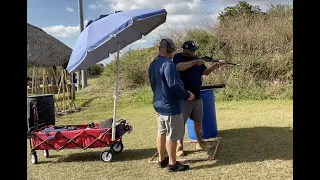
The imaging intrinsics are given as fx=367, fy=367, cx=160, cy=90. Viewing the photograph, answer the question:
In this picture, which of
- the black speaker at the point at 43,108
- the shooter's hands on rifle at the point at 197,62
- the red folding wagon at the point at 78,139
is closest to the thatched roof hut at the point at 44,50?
the black speaker at the point at 43,108

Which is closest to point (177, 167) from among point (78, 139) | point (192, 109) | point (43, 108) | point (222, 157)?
point (222, 157)

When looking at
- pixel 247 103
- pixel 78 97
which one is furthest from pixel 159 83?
pixel 78 97

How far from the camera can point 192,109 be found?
5.77 metres

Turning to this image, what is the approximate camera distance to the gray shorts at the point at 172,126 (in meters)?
4.79

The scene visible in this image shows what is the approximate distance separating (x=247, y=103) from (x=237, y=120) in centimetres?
303

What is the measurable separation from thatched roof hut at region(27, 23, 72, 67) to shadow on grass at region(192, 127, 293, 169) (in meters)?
8.65

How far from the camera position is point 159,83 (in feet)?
15.7

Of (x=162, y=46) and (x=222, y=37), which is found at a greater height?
(x=222, y=37)

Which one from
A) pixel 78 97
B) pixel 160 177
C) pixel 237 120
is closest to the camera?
pixel 160 177

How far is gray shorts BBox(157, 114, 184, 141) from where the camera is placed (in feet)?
15.7

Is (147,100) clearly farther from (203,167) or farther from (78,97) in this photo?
(203,167)

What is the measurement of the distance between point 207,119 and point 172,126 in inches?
79.7

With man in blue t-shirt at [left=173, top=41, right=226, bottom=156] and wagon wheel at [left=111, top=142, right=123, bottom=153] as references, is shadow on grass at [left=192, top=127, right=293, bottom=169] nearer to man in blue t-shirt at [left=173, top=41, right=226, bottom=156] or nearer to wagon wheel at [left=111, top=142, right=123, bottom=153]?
man in blue t-shirt at [left=173, top=41, right=226, bottom=156]

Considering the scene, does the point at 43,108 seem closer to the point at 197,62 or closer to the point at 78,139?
the point at 78,139
